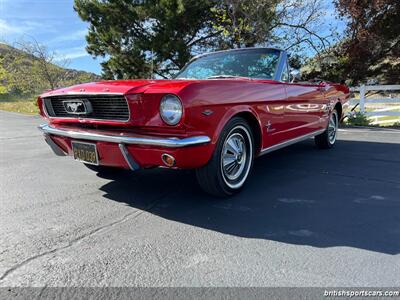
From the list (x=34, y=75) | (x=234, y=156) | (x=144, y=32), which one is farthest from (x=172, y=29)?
(x=34, y=75)

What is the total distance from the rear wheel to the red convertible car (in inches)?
72.6

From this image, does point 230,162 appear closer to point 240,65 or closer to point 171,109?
point 171,109

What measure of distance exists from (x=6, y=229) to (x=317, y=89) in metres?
4.34

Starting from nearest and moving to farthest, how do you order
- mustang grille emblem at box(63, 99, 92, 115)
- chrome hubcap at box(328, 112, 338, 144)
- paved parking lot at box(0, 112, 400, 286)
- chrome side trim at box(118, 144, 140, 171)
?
paved parking lot at box(0, 112, 400, 286), chrome side trim at box(118, 144, 140, 171), mustang grille emblem at box(63, 99, 92, 115), chrome hubcap at box(328, 112, 338, 144)

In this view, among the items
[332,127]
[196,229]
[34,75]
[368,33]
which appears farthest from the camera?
[34,75]

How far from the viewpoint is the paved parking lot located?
6.25 feet

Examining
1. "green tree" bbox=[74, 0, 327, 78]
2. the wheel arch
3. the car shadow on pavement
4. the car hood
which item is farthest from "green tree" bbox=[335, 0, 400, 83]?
the car hood

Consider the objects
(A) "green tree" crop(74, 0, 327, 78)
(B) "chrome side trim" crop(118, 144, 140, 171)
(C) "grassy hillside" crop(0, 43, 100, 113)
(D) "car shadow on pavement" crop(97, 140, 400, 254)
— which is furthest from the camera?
(C) "grassy hillside" crop(0, 43, 100, 113)

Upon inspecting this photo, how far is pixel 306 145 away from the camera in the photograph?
6258 mm

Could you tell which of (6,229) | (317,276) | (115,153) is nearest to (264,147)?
(115,153)

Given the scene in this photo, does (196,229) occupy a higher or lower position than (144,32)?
lower

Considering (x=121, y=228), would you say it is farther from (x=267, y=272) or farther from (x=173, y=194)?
(x=267, y=272)

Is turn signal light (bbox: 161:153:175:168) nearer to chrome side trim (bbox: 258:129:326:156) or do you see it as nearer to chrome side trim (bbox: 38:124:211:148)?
Answer: chrome side trim (bbox: 38:124:211:148)

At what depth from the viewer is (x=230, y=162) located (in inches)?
128
